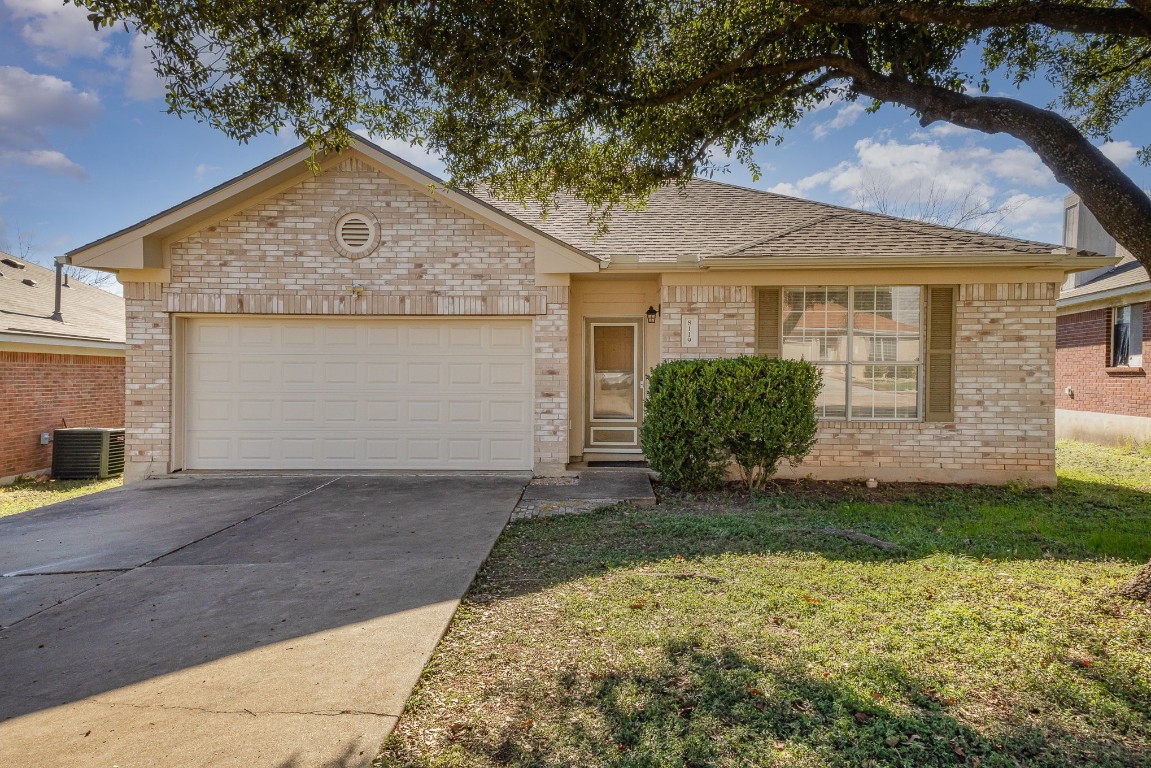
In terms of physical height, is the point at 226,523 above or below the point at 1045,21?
below

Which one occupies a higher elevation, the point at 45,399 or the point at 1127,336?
the point at 1127,336

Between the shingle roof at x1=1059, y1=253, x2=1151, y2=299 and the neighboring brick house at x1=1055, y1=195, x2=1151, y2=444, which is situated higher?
the shingle roof at x1=1059, y1=253, x2=1151, y2=299

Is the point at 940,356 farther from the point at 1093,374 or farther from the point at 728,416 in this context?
the point at 1093,374

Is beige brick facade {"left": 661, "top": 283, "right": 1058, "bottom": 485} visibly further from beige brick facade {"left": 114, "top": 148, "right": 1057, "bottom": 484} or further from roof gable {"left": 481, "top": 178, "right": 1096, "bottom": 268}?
roof gable {"left": 481, "top": 178, "right": 1096, "bottom": 268}

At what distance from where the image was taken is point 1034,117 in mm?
4309

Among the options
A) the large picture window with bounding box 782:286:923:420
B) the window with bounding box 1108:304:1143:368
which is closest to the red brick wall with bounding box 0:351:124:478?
the large picture window with bounding box 782:286:923:420

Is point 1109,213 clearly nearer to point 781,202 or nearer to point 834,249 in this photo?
point 834,249

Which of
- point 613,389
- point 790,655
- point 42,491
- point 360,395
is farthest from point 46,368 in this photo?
point 790,655

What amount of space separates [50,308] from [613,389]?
12.2 meters

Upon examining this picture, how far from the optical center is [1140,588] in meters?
3.88

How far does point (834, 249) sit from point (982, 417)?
320 cm

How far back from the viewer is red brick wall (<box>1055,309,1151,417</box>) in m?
12.2

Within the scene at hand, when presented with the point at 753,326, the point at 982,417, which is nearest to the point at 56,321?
the point at 753,326

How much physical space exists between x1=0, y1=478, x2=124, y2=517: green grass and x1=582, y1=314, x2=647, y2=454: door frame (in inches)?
275
